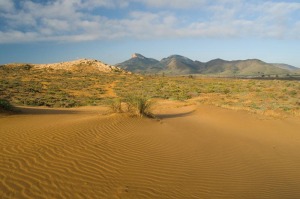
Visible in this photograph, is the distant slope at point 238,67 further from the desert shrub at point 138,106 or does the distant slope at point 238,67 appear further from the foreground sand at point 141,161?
the foreground sand at point 141,161

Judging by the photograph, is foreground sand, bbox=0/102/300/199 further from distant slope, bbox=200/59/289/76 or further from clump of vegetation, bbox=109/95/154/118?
distant slope, bbox=200/59/289/76

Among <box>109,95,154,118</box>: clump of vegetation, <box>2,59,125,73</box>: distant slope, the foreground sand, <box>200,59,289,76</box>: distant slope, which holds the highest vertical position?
<box>200,59,289,76</box>: distant slope

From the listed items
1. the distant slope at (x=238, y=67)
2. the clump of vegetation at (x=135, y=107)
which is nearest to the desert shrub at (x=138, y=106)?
the clump of vegetation at (x=135, y=107)

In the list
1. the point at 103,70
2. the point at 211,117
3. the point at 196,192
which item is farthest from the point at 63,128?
the point at 103,70

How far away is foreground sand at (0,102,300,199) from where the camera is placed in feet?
16.5

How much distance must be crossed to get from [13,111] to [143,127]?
614 centimetres

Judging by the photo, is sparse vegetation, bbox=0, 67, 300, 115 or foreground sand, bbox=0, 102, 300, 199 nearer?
foreground sand, bbox=0, 102, 300, 199

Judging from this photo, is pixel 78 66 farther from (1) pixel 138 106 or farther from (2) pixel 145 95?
(1) pixel 138 106

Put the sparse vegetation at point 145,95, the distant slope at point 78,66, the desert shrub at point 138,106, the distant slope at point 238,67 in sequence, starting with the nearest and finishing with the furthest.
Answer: the desert shrub at point 138,106, the sparse vegetation at point 145,95, the distant slope at point 78,66, the distant slope at point 238,67

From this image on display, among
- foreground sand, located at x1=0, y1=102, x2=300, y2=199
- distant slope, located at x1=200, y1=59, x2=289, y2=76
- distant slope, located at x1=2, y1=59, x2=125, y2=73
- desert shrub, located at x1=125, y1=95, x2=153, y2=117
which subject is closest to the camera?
foreground sand, located at x1=0, y1=102, x2=300, y2=199

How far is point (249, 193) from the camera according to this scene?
536cm

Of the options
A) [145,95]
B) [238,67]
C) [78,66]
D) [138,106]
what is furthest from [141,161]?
[238,67]

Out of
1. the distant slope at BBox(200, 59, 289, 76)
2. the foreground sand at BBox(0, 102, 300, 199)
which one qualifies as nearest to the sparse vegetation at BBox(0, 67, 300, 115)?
the foreground sand at BBox(0, 102, 300, 199)

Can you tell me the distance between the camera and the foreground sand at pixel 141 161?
16.5 feet
